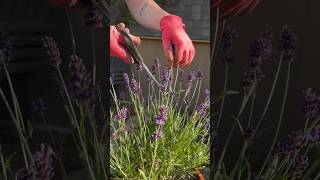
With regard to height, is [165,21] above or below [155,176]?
above

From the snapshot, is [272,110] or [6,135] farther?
[272,110]

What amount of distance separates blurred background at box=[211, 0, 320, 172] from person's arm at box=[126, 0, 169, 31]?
2.53 feet

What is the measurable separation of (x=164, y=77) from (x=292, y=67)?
1.60 meters

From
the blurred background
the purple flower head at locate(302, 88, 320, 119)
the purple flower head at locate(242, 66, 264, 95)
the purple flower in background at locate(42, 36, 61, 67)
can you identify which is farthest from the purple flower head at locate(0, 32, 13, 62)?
the purple flower head at locate(302, 88, 320, 119)

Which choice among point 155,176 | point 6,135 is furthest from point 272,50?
point 155,176

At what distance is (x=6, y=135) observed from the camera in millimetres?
1514

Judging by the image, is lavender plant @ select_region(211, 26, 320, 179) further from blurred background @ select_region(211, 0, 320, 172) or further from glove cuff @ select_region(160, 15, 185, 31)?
glove cuff @ select_region(160, 15, 185, 31)

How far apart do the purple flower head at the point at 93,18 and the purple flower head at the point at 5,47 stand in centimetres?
26

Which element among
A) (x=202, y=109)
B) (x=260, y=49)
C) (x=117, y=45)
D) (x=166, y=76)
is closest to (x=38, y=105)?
(x=260, y=49)

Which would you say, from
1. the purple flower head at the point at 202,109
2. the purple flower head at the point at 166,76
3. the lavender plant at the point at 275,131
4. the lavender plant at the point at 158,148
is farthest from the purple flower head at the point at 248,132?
the purple flower head at the point at 202,109

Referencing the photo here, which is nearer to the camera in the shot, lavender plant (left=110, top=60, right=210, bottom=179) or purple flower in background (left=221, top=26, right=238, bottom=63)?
purple flower in background (left=221, top=26, right=238, bottom=63)

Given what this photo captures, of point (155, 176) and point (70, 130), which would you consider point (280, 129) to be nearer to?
point (70, 130)

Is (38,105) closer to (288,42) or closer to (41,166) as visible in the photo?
(41,166)

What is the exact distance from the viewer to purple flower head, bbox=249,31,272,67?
1597 millimetres
